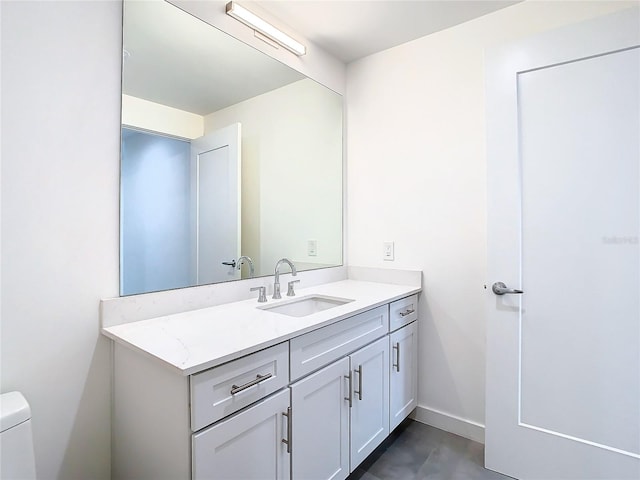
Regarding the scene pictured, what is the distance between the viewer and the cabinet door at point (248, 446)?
37.5 inches

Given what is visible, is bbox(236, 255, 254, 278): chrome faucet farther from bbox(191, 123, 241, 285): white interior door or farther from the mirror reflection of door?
the mirror reflection of door

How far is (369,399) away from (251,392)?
2.49ft

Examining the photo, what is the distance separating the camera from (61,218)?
1177mm

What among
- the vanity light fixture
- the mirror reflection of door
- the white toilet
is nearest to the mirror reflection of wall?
the mirror reflection of door

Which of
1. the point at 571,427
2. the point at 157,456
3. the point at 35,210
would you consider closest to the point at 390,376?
the point at 571,427

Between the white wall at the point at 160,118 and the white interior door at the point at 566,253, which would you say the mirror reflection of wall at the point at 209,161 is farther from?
the white interior door at the point at 566,253

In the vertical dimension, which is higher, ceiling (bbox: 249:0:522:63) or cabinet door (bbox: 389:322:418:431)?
ceiling (bbox: 249:0:522:63)

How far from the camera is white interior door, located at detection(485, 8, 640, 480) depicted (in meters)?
1.39

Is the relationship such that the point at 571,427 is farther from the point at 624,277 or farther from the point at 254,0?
the point at 254,0

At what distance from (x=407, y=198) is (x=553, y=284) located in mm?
921

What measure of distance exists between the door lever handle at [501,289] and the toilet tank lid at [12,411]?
72.6 inches

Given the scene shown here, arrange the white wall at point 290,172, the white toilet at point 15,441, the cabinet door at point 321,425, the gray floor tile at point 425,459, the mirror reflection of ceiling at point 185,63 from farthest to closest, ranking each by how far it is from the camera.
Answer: the white wall at point 290,172 → the gray floor tile at point 425,459 → the mirror reflection of ceiling at point 185,63 → the cabinet door at point 321,425 → the white toilet at point 15,441

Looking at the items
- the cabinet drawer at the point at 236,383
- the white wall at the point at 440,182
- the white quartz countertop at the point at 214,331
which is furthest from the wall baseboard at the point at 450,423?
the cabinet drawer at the point at 236,383

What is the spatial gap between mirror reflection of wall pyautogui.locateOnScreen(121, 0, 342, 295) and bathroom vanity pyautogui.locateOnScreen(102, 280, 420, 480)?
11.6 inches
